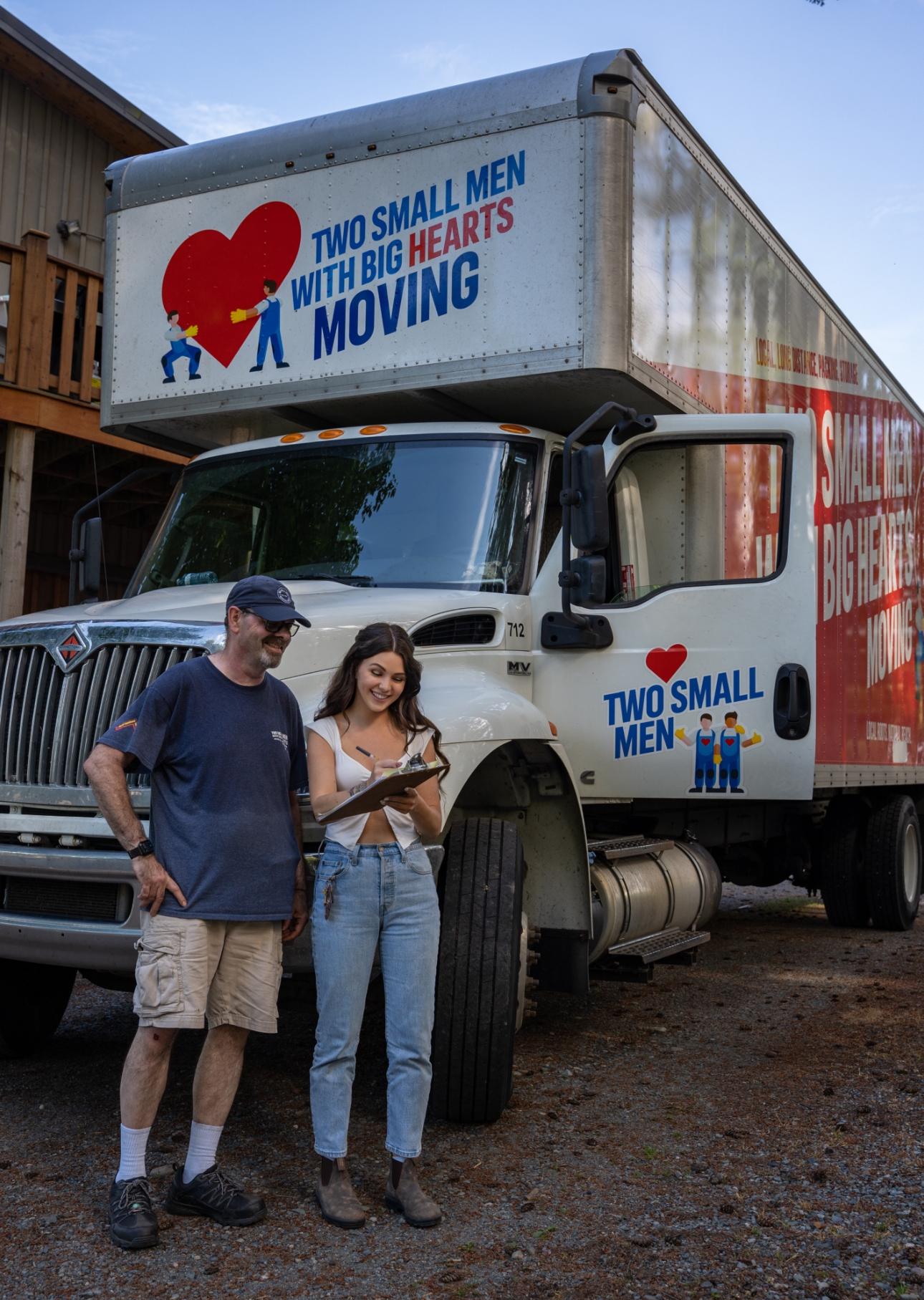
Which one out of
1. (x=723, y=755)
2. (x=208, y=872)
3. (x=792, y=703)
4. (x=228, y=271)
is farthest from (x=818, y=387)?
(x=208, y=872)

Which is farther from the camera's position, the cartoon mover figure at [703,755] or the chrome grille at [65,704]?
the cartoon mover figure at [703,755]

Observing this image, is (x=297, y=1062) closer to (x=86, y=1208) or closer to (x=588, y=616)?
(x=86, y=1208)

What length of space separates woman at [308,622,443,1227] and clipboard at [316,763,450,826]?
52mm

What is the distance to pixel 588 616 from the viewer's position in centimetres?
572

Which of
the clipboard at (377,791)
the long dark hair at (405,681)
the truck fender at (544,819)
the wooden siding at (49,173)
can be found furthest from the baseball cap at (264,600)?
the wooden siding at (49,173)

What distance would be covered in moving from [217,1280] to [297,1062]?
93.4 inches

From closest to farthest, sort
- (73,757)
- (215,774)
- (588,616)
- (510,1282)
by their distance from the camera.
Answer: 1. (510,1282)
2. (215,774)
3. (73,757)
4. (588,616)

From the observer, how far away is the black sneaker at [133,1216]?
3.57m

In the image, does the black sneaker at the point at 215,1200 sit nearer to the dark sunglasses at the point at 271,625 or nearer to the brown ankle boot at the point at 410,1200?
the brown ankle boot at the point at 410,1200

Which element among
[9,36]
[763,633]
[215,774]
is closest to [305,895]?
[215,774]

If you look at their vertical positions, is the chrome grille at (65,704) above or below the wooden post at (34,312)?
below

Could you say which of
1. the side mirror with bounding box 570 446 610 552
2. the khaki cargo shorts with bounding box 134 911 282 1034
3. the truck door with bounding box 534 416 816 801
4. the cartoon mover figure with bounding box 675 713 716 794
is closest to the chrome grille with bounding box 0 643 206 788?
the khaki cargo shorts with bounding box 134 911 282 1034

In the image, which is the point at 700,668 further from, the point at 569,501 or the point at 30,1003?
the point at 30,1003

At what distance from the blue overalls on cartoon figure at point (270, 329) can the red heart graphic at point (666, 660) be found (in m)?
2.30
